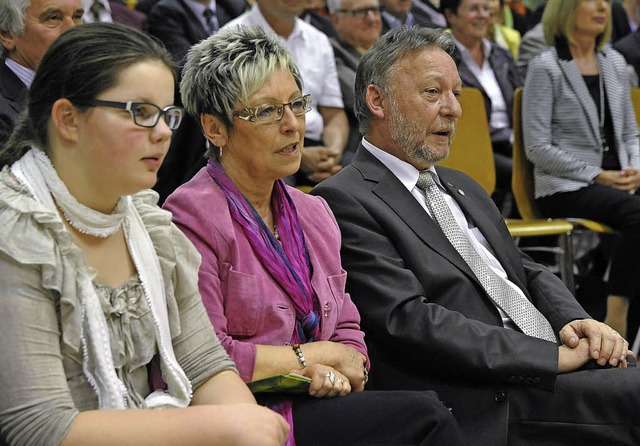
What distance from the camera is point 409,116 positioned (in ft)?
8.79

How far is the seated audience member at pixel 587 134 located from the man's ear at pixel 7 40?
7.84ft

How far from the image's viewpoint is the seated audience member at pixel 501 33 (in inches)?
231

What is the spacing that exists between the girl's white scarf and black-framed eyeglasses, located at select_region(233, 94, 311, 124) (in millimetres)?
498

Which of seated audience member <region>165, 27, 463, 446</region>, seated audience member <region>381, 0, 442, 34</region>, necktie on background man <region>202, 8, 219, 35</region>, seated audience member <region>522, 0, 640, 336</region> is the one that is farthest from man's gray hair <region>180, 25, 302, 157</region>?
seated audience member <region>381, 0, 442, 34</region>

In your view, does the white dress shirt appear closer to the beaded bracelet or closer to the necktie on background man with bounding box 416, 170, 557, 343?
the necktie on background man with bounding box 416, 170, 557, 343

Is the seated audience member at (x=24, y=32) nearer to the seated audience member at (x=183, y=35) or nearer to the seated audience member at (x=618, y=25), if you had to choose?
the seated audience member at (x=183, y=35)

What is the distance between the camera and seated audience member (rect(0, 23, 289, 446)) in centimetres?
153

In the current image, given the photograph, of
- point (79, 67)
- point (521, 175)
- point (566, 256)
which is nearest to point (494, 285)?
point (79, 67)

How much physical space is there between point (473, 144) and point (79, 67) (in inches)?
113

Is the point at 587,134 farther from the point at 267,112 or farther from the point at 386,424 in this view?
the point at 386,424

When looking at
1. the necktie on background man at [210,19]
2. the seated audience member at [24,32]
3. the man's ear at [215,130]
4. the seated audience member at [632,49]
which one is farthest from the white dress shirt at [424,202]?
the seated audience member at [632,49]

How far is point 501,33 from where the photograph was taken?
6.04 metres

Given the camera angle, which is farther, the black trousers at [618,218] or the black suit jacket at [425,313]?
the black trousers at [618,218]

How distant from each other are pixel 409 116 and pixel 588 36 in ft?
7.25
